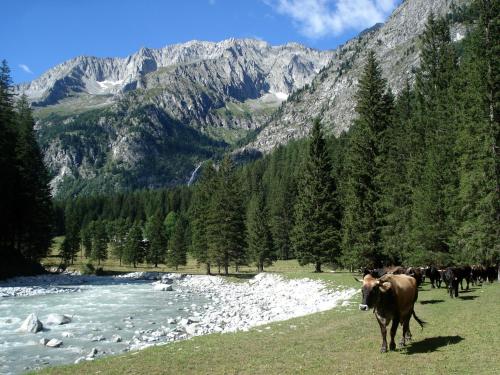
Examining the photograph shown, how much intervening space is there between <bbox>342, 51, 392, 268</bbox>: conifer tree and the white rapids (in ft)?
20.2

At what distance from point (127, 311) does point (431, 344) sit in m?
24.8

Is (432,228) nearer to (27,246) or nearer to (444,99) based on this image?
(444,99)

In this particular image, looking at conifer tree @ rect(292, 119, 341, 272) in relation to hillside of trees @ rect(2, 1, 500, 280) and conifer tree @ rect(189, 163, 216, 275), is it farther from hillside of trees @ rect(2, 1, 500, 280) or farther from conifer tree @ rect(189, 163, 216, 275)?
conifer tree @ rect(189, 163, 216, 275)

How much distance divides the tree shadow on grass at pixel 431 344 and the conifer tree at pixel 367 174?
1082 inches

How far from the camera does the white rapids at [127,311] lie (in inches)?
784

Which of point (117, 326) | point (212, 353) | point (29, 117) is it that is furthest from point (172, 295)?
point (29, 117)

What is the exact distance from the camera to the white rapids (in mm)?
19922

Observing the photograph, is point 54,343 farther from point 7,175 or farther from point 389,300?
point 7,175

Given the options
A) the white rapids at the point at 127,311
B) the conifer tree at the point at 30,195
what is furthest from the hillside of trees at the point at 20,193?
the white rapids at the point at 127,311

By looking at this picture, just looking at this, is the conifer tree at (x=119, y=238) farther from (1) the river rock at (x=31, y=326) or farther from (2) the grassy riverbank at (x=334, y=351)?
(2) the grassy riverbank at (x=334, y=351)

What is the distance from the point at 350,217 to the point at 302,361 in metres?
31.0

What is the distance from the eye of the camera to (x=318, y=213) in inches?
1992

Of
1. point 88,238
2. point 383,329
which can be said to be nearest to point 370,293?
point 383,329

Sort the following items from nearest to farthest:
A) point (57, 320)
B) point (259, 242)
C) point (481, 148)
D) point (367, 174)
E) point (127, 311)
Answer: point (57, 320) → point (481, 148) → point (127, 311) → point (367, 174) → point (259, 242)
